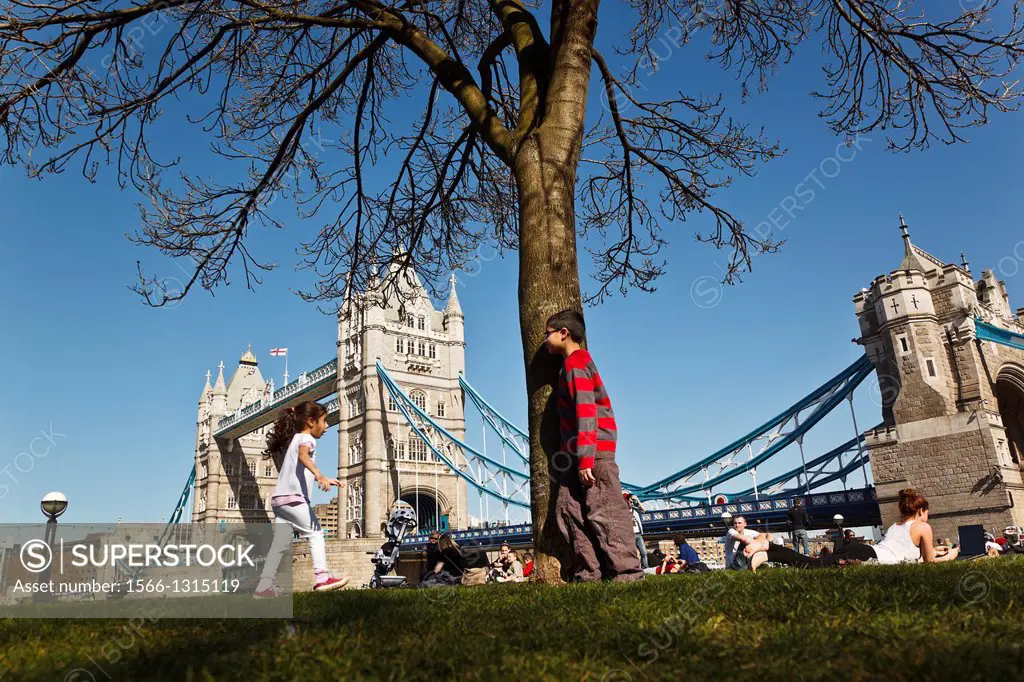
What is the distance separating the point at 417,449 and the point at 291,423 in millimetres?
43932

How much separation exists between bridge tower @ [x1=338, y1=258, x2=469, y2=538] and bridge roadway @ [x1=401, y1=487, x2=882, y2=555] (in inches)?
410

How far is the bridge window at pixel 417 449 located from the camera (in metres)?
46.7

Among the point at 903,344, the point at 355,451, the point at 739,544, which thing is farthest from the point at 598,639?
the point at 355,451

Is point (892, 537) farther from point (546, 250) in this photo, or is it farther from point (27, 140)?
point (27, 140)

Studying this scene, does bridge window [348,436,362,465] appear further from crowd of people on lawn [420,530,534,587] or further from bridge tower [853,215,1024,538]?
crowd of people on lawn [420,530,534,587]

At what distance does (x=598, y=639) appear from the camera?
7.09ft

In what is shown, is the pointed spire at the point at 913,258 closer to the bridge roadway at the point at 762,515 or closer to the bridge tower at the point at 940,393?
the bridge tower at the point at 940,393

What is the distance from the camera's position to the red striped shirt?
4.30m

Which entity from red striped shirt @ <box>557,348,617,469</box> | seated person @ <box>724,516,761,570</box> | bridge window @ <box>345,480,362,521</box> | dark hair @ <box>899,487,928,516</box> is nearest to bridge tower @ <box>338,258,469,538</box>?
bridge window @ <box>345,480,362,521</box>

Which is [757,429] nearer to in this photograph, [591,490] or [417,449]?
[417,449]

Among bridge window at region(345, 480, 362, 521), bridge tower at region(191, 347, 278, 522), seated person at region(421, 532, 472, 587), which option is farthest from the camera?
bridge tower at region(191, 347, 278, 522)

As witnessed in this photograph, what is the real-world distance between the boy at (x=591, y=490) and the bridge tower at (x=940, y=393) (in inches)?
816

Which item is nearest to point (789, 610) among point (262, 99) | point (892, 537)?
point (892, 537)

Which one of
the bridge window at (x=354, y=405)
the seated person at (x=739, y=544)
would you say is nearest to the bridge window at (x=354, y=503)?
the bridge window at (x=354, y=405)
